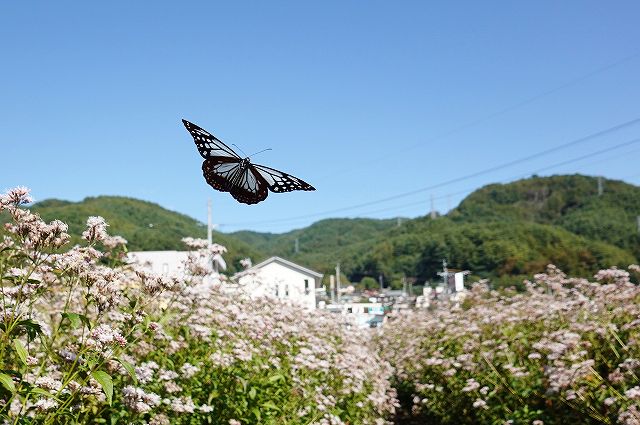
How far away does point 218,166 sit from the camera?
6.86 feet

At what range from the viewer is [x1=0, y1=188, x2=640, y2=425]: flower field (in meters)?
3.06

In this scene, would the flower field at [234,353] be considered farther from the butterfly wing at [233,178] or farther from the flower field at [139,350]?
the butterfly wing at [233,178]

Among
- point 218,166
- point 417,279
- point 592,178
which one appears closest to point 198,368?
point 218,166

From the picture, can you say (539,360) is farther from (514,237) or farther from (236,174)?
(514,237)

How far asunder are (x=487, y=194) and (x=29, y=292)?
14865cm

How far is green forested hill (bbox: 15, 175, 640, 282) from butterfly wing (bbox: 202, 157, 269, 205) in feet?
209

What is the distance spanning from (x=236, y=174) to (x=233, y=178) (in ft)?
0.06

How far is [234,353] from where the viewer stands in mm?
5070

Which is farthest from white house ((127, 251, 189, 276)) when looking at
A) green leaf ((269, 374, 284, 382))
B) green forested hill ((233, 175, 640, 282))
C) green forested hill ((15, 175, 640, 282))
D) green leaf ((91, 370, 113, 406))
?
green forested hill ((233, 175, 640, 282))

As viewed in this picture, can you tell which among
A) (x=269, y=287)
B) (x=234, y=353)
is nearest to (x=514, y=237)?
(x=269, y=287)

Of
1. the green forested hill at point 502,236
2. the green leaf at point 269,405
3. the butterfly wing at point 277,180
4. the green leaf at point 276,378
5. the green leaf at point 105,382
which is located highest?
the green forested hill at point 502,236

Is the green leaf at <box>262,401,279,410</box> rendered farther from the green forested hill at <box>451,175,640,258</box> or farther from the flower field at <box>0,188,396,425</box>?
the green forested hill at <box>451,175,640,258</box>

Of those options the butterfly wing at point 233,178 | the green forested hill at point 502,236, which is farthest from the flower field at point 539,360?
the green forested hill at point 502,236

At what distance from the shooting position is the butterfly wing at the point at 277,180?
6.68 ft
